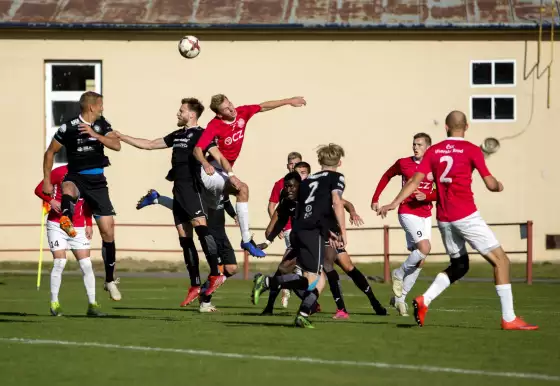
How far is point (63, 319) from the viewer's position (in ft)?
42.4

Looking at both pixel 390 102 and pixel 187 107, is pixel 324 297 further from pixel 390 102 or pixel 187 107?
pixel 390 102

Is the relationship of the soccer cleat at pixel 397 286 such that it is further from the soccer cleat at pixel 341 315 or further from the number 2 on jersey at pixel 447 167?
the number 2 on jersey at pixel 447 167

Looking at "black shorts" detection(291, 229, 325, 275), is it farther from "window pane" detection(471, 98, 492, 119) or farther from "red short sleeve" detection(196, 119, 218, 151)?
"window pane" detection(471, 98, 492, 119)

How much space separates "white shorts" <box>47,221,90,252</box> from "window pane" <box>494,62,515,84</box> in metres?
15.5

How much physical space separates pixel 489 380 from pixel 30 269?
19.7m

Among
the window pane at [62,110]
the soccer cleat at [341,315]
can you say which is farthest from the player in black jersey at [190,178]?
the window pane at [62,110]

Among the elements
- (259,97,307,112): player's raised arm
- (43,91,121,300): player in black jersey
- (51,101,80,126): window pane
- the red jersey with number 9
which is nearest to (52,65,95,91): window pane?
(51,101,80,126): window pane

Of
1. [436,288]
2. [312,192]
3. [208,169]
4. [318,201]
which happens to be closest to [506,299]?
[436,288]

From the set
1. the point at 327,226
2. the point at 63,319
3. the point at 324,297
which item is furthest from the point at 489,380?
the point at 324,297

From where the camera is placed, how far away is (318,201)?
12.2 metres

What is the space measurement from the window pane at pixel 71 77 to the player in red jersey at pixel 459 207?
17315mm

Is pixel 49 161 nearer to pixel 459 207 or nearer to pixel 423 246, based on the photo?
pixel 459 207

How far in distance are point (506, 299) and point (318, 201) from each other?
81.1 inches

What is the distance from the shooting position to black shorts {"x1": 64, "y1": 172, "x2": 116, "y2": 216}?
43.9ft
